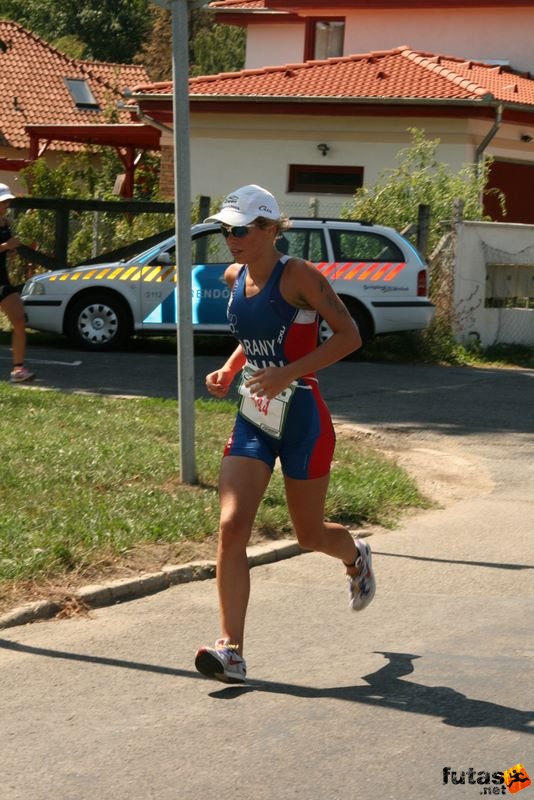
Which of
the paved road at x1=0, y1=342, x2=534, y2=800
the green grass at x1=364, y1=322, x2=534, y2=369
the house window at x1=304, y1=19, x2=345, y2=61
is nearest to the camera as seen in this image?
the paved road at x1=0, y1=342, x2=534, y2=800

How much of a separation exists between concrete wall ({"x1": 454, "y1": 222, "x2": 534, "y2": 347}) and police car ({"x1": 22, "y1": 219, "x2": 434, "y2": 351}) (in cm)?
155

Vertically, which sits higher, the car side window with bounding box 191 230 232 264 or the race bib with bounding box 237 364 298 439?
the car side window with bounding box 191 230 232 264

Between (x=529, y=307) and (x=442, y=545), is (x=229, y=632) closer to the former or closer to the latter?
(x=442, y=545)

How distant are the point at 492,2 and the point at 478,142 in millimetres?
6126

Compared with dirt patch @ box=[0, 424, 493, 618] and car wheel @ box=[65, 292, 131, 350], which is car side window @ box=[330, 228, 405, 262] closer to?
car wheel @ box=[65, 292, 131, 350]

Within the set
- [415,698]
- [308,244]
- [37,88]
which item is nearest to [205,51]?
[37,88]

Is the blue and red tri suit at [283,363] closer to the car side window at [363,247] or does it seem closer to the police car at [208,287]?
the police car at [208,287]

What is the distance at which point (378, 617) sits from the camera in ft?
22.6

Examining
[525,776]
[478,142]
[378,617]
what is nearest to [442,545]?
[378,617]

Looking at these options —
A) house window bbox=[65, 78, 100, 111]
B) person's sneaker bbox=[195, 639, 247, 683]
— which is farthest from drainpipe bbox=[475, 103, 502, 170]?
house window bbox=[65, 78, 100, 111]

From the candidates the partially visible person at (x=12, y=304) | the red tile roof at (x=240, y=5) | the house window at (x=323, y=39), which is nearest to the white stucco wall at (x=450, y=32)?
the house window at (x=323, y=39)

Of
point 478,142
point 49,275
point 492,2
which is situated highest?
A: point 492,2

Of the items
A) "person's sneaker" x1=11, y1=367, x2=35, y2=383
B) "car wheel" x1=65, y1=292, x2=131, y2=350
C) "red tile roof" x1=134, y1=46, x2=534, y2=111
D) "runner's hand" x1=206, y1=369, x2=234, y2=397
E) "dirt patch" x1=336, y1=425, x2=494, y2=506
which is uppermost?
"red tile roof" x1=134, y1=46, x2=534, y2=111

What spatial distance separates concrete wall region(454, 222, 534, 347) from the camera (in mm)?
19734
